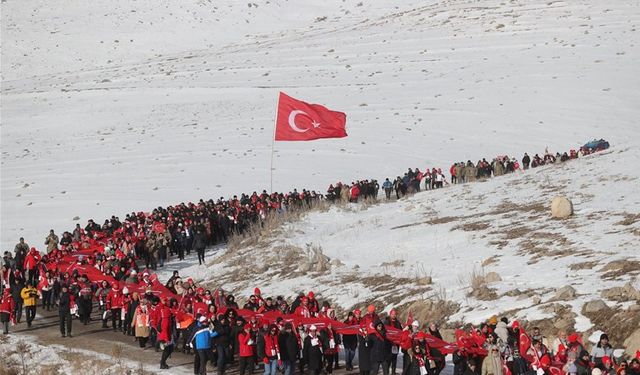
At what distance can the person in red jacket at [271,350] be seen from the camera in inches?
741

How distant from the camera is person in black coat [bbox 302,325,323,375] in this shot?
19.0m

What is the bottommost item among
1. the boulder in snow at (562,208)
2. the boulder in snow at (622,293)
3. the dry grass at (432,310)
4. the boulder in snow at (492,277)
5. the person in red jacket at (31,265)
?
the dry grass at (432,310)

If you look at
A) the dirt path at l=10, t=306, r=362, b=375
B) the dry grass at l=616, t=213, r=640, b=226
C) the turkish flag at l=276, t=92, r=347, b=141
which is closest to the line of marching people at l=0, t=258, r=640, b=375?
the dirt path at l=10, t=306, r=362, b=375

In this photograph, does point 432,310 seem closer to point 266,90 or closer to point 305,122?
point 305,122

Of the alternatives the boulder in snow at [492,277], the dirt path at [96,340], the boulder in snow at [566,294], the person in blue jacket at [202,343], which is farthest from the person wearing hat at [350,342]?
the boulder in snow at [492,277]

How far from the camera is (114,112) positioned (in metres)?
66.9

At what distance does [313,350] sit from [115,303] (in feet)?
24.2

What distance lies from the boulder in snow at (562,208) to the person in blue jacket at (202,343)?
39.9 ft

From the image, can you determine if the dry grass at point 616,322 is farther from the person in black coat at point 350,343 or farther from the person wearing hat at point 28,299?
the person wearing hat at point 28,299

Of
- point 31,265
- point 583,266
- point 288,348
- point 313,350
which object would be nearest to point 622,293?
point 583,266

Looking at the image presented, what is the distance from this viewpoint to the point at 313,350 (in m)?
19.0

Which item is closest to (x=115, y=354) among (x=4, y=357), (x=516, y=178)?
(x=4, y=357)

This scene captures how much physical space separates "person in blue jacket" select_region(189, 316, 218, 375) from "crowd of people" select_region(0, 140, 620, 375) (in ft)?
0.06

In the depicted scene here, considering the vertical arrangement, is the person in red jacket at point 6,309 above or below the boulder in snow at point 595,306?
above
